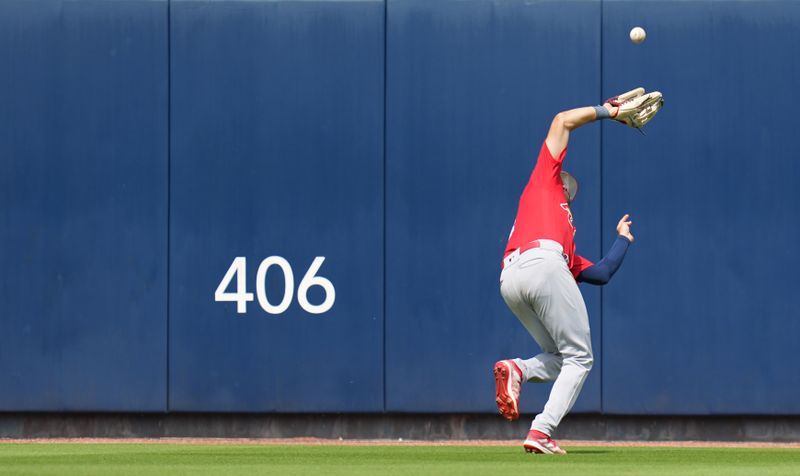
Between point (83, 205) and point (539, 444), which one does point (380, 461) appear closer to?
point (539, 444)

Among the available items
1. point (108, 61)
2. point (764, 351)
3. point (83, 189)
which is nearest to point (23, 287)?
point (83, 189)

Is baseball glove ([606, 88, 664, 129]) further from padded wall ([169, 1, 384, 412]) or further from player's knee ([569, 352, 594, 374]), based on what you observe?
padded wall ([169, 1, 384, 412])

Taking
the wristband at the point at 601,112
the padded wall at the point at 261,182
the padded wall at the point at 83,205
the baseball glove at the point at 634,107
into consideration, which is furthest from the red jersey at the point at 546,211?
the padded wall at the point at 83,205

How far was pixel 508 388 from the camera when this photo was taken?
725 centimetres

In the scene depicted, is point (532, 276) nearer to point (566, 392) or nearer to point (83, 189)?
point (566, 392)

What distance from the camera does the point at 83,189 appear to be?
10.3 metres

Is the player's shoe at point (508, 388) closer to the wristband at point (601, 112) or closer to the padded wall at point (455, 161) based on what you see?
the wristband at point (601, 112)

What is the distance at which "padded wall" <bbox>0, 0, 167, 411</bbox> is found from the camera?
10219 millimetres

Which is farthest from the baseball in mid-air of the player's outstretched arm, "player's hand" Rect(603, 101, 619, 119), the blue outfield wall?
the player's outstretched arm

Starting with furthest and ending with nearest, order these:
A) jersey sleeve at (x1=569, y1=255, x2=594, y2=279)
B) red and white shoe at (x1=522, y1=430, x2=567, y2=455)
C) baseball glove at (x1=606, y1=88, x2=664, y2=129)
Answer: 1. baseball glove at (x1=606, y1=88, x2=664, y2=129)
2. jersey sleeve at (x1=569, y1=255, x2=594, y2=279)
3. red and white shoe at (x1=522, y1=430, x2=567, y2=455)

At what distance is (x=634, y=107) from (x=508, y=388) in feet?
5.43

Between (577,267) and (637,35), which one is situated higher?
(637,35)

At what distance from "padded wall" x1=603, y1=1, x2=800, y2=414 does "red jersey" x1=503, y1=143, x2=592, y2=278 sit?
2749mm

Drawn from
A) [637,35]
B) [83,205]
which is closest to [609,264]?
[637,35]
